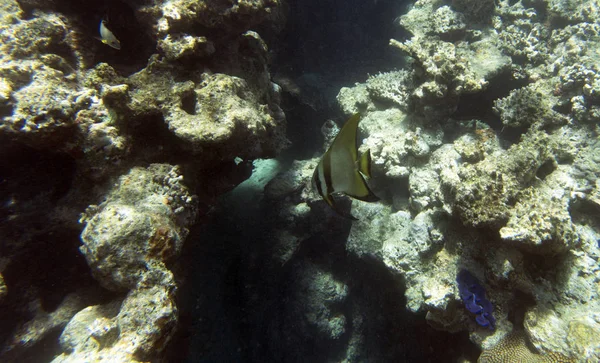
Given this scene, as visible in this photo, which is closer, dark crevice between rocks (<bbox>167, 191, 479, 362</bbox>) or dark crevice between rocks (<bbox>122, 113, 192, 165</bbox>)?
dark crevice between rocks (<bbox>122, 113, 192, 165</bbox>)

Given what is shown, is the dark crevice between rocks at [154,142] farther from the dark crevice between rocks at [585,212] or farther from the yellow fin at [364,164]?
the dark crevice between rocks at [585,212]

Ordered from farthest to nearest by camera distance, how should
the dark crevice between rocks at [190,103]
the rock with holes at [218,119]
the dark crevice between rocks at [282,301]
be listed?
the dark crevice between rocks at [282,301]
the dark crevice between rocks at [190,103]
the rock with holes at [218,119]

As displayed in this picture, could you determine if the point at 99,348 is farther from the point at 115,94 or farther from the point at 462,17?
the point at 462,17

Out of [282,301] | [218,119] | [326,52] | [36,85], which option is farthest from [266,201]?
[326,52]

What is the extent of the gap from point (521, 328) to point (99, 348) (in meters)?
4.20

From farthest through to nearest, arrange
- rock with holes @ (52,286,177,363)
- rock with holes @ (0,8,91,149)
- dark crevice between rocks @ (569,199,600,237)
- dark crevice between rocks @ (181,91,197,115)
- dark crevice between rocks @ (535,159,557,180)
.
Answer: dark crevice between rocks @ (535,159,557,180) → dark crevice between rocks @ (569,199,600,237) → dark crevice between rocks @ (181,91,197,115) → rock with holes @ (0,8,91,149) → rock with holes @ (52,286,177,363)

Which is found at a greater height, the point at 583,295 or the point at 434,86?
the point at 434,86

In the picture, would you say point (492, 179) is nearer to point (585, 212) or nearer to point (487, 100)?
point (585, 212)

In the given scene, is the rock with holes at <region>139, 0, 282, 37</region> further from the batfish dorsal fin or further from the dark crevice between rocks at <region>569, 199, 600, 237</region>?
the dark crevice between rocks at <region>569, 199, 600, 237</region>

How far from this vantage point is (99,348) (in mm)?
2334

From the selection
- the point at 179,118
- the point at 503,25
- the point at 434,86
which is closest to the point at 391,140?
the point at 434,86

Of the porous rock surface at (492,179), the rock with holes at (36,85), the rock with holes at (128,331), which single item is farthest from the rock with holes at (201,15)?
the rock with holes at (128,331)

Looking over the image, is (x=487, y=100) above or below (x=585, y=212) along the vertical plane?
above

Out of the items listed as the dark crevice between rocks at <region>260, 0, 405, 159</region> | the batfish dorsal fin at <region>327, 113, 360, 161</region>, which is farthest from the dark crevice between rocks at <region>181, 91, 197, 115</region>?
the dark crevice between rocks at <region>260, 0, 405, 159</region>
